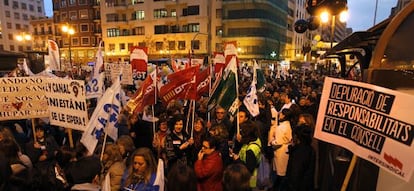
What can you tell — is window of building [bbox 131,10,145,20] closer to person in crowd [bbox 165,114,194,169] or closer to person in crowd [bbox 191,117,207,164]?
person in crowd [bbox 191,117,207,164]

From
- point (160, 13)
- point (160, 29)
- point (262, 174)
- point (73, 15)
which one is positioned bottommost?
Answer: point (262, 174)

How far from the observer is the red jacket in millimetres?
4449

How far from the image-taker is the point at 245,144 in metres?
5.08

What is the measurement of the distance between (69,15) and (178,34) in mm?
26492

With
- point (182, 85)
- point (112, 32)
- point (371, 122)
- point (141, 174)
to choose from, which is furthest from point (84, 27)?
point (371, 122)

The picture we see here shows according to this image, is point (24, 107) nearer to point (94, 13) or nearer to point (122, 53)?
point (122, 53)

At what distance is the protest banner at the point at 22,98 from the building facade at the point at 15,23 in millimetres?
86158

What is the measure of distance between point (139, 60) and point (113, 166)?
23.0 feet

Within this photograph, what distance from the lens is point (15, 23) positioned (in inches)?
3479

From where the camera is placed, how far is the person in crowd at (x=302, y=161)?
491 centimetres

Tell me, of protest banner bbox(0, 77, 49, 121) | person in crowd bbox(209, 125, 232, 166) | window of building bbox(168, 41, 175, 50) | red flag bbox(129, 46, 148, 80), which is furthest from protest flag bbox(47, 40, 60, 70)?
window of building bbox(168, 41, 175, 50)

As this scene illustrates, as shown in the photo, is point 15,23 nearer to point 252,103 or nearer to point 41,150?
point 41,150

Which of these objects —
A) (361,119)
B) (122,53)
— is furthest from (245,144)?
(122,53)

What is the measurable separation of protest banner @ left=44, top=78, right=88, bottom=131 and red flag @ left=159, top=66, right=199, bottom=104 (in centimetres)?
212
